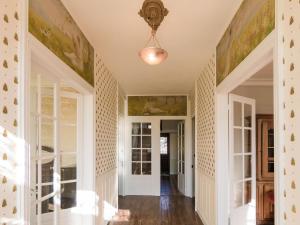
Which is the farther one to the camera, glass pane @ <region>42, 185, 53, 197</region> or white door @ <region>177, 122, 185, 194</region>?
white door @ <region>177, 122, 185, 194</region>

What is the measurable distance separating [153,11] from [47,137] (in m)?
1.42

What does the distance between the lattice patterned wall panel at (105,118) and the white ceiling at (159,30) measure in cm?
26

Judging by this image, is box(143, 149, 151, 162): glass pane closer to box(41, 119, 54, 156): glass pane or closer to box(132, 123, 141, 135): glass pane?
box(132, 123, 141, 135): glass pane

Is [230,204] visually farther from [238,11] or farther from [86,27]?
[86,27]

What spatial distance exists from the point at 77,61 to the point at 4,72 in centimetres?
158

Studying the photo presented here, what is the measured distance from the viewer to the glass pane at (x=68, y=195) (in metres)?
3.70

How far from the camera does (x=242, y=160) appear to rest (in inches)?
153

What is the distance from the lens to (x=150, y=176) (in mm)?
7523

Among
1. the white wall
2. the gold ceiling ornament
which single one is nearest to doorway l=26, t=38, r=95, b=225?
the gold ceiling ornament

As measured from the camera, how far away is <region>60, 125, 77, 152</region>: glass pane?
3.76m

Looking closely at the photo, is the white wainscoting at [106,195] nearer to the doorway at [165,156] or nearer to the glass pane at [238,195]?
the glass pane at [238,195]

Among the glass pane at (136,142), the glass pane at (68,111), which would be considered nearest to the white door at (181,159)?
the glass pane at (136,142)
